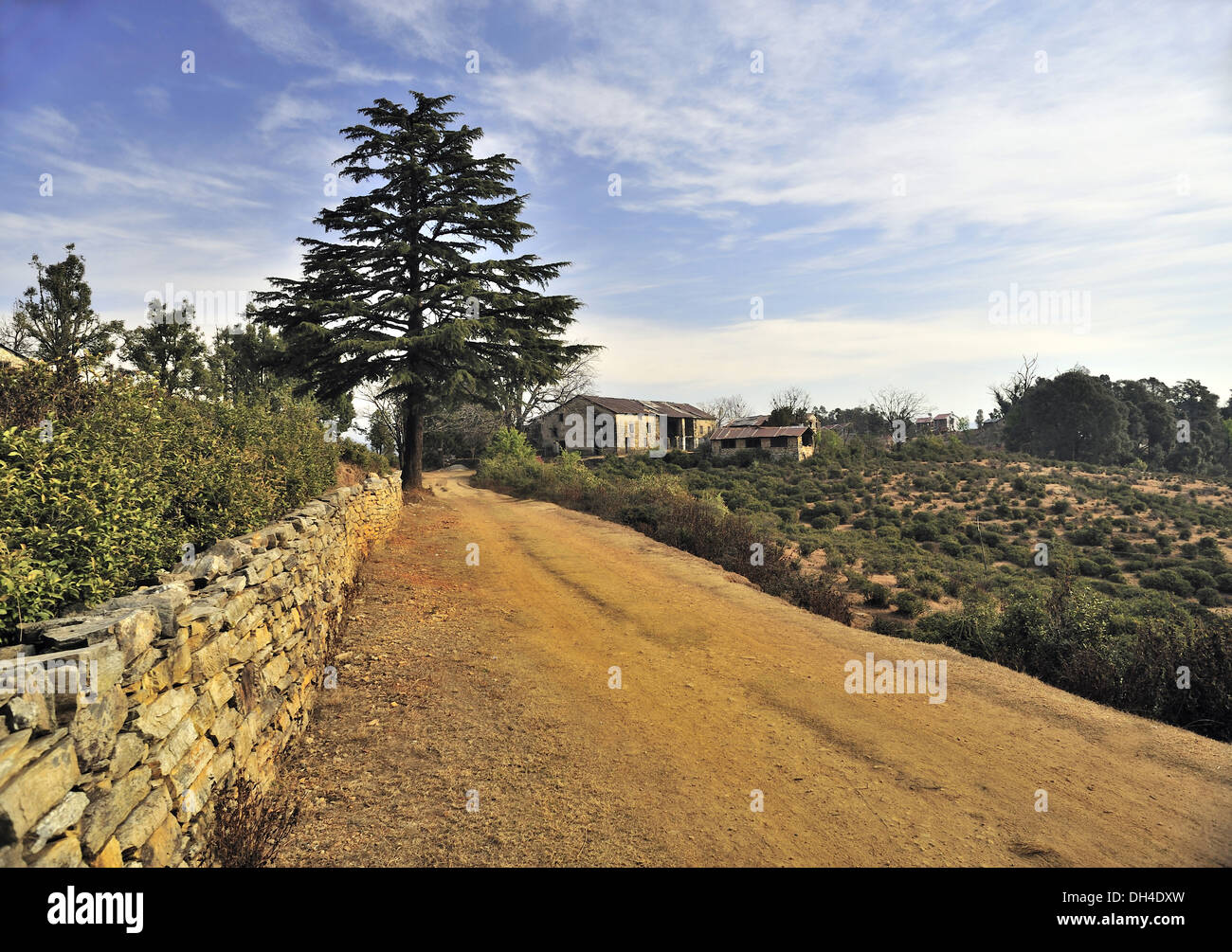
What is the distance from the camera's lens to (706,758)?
19.9 feet

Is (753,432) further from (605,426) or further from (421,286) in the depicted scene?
→ (421,286)

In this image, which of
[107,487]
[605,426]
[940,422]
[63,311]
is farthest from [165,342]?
[940,422]

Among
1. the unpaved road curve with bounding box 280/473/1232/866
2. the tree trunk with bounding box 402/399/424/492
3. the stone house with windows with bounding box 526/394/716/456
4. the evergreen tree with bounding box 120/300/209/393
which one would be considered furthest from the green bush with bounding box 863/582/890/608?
the stone house with windows with bounding box 526/394/716/456

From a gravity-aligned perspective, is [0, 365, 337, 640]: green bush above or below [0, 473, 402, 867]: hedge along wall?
above

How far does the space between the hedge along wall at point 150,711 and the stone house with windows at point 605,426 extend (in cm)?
5172

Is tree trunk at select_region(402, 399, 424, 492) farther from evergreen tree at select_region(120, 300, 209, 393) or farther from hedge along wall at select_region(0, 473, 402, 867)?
hedge along wall at select_region(0, 473, 402, 867)

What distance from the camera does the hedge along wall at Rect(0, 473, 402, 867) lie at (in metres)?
2.48

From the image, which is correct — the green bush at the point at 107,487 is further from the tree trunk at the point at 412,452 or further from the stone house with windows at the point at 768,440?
the stone house with windows at the point at 768,440

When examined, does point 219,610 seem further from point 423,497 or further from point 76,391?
point 423,497

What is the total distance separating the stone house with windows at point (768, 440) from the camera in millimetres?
53250

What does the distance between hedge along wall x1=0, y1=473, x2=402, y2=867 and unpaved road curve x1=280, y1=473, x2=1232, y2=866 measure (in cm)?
Result: 82

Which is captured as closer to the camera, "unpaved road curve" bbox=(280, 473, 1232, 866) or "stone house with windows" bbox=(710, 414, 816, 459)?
"unpaved road curve" bbox=(280, 473, 1232, 866)

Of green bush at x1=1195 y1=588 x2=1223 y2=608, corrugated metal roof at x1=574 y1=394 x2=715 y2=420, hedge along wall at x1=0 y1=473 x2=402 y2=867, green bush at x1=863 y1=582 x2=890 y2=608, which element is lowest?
green bush at x1=1195 y1=588 x2=1223 y2=608

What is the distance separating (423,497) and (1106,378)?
84.0 meters
